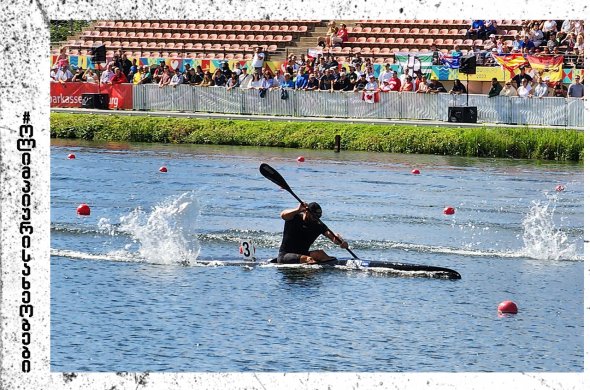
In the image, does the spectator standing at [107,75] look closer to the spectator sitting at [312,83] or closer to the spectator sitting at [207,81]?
the spectator sitting at [207,81]

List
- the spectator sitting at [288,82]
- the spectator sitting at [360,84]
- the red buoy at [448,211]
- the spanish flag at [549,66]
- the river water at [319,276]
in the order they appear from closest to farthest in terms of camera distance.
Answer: the river water at [319,276]
the red buoy at [448,211]
the spanish flag at [549,66]
the spectator sitting at [360,84]
the spectator sitting at [288,82]

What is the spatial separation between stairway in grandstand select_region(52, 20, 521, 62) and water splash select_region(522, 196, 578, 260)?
12234 millimetres

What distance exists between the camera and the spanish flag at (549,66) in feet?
101

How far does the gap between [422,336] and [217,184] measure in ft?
45.0

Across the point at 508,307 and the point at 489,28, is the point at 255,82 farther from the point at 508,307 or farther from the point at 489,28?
the point at 508,307

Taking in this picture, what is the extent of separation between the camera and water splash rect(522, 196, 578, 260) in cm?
1842

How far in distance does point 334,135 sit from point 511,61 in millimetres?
5289

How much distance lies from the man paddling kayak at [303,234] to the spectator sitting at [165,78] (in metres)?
20.6

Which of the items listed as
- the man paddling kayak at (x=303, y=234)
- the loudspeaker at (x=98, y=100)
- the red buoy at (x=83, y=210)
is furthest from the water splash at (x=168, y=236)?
the loudspeaker at (x=98, y=100)

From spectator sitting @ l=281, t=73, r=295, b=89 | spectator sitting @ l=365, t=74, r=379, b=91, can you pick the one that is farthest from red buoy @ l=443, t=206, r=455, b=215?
spectator sitting @ l=281, t=73, r=295, b=89

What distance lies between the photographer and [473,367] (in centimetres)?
1193

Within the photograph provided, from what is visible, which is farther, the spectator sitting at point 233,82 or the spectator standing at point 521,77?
the spectator sitting at point 233,82

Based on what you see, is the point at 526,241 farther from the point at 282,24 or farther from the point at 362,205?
the point at 282,24

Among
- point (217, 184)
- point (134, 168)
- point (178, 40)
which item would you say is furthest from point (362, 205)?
point (178, 40)
